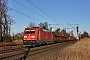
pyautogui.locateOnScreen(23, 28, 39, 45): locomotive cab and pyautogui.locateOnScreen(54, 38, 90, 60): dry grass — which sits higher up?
pyautogui.locateOnScreen(23, 28, 39, 45): locomotive cab

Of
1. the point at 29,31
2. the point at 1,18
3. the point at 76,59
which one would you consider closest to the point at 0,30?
the point at 1,18

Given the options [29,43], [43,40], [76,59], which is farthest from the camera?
[43,40]

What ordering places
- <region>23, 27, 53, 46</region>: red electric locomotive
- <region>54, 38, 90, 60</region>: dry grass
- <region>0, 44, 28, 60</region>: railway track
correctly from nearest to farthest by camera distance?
<region>54, 38, 90, 60</region>: dry grass
<region>0, 44, 28, 60</region>: railway track
<region>23, 27, 53, 46</region>: red electric locomotive

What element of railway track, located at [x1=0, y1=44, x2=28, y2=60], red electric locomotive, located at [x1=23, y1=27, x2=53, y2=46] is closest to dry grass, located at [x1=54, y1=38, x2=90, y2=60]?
railway track, located at [x1=0, y1=44, x2=28, y2=60]

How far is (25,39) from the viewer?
1459 inches

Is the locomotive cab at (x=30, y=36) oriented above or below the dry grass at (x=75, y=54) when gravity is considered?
above

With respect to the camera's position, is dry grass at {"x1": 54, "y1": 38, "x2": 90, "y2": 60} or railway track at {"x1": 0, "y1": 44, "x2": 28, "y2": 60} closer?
dry grass at {"x1": 54, "y1": 38, "x2": 90, "y2": 60}

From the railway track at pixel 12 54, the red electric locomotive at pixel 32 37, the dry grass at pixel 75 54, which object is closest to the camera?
the dry grass at pixel 75 54

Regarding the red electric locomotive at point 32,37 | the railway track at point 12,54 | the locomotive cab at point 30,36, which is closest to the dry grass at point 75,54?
the railway track at point 12,54

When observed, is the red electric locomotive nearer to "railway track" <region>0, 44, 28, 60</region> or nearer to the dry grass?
"railway track" <region>0, 44, 28, 60</region>

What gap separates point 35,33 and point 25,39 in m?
2.19

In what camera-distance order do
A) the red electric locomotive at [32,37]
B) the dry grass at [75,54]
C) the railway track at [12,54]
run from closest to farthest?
the dry grass at [75,54], the railway track at [12,54], the red electric locomotive at [32,37]

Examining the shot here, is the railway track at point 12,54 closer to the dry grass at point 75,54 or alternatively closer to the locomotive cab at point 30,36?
the dry grass at point 75,54

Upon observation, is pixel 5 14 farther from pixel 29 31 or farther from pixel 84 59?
pixel 84 59
